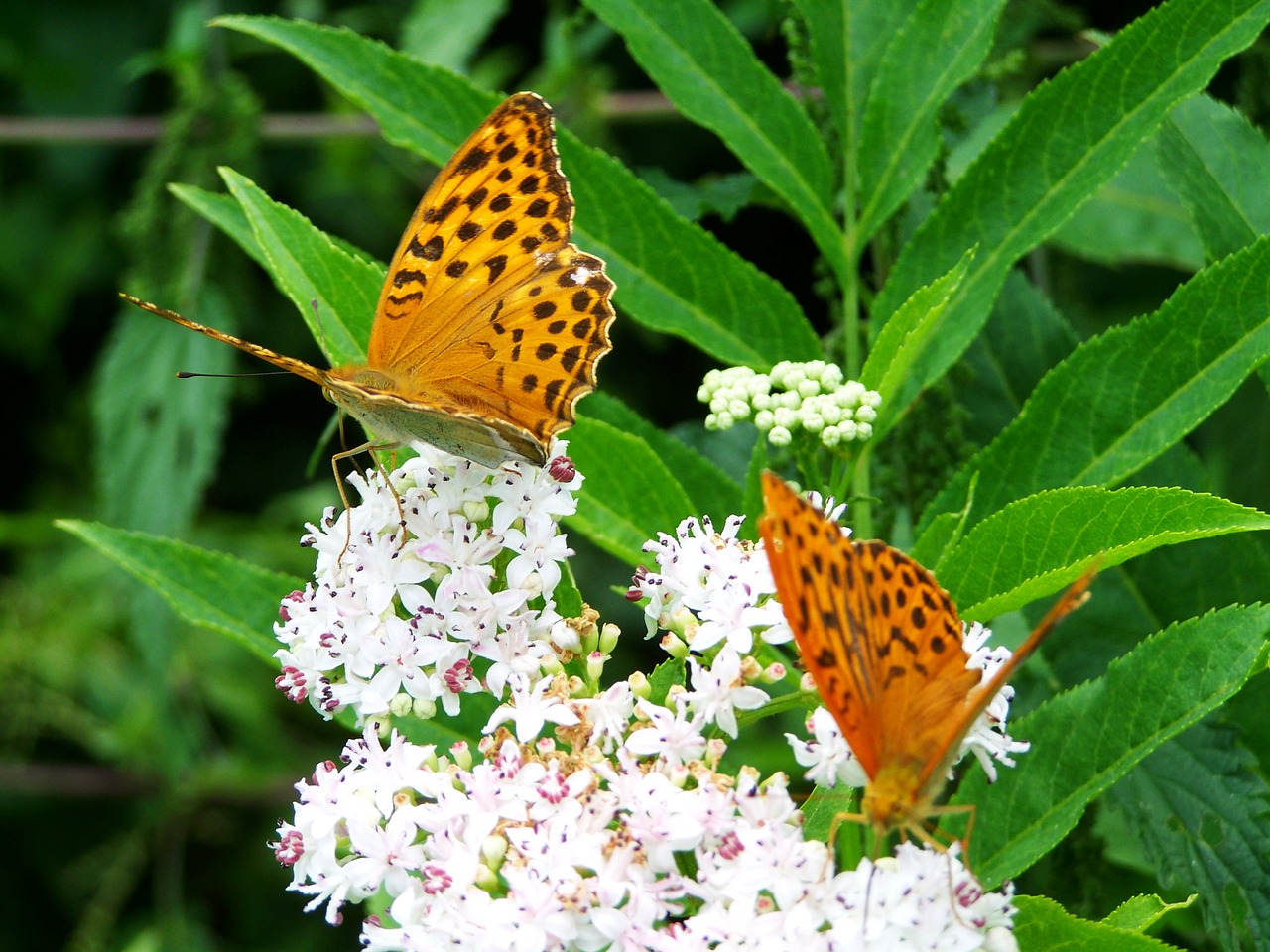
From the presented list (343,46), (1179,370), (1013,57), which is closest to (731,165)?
(1013,57)

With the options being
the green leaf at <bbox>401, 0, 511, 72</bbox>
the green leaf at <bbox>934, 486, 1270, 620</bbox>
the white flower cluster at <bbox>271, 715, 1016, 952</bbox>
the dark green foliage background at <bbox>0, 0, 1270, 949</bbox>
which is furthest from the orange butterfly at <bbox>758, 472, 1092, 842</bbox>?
the green leaf at <bbox>401, 0, 511, 72</bbox>

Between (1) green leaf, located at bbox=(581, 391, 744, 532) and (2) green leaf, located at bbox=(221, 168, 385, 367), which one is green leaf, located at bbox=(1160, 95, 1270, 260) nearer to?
(1) green leaf, located at bbox=(581, 391, 744, 532)

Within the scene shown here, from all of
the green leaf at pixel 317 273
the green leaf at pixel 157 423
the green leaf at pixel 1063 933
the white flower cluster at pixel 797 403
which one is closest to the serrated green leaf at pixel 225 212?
the green leaf at pixel 317 273

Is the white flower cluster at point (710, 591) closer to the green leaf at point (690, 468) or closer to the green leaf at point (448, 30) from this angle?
the green leaf at point (690, 468)

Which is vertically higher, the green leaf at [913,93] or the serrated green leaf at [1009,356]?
the green leaf at [913,93]

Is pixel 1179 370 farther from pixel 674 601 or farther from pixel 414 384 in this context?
pixel 414 384

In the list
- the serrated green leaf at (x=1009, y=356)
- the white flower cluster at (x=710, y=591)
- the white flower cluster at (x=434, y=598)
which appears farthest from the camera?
the serrated green leaf at (x=1009, y=356)

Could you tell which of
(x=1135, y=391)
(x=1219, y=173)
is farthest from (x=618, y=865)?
(x=1219, y=173)

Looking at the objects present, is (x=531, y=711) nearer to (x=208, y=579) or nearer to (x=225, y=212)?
(x=208, y=579)
